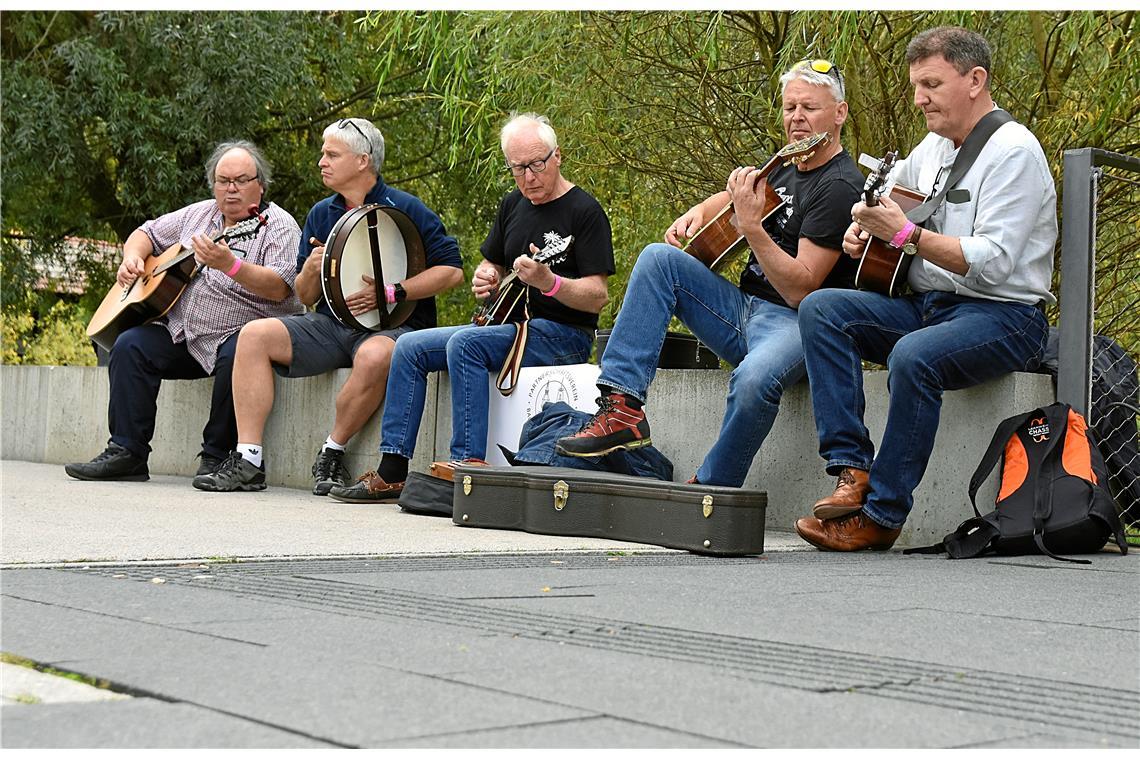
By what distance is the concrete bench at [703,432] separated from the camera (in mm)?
4852

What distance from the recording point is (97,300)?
14.3 meters

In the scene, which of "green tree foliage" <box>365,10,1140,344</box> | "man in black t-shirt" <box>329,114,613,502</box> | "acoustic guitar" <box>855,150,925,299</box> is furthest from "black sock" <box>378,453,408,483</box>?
"green tree foliage" <box>365,10,1140,344</box>

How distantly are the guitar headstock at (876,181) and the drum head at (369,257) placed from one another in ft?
8.05

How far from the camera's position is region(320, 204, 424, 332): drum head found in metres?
6.37

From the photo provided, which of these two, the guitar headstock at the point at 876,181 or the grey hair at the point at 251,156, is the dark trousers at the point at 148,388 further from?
the guitar headstock at the point at 876,181

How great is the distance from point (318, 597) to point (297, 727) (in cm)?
128

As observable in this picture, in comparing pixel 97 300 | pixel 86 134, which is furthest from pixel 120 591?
pixel 97 300

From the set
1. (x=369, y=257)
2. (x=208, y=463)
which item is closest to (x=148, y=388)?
(x=208, y=463)

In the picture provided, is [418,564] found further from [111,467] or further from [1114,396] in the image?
[111,467]

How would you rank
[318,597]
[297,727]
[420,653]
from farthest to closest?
1. [318,597]
2. [420,653]
3. [297,727]

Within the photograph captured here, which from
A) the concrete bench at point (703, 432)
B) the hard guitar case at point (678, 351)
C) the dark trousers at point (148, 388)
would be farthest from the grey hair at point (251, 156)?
the hard guitar case at point (678, 351)

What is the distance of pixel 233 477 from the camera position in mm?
6605

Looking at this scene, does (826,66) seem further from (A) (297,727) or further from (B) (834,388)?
(A) (297,727)

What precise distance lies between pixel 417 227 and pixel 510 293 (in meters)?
0.83
